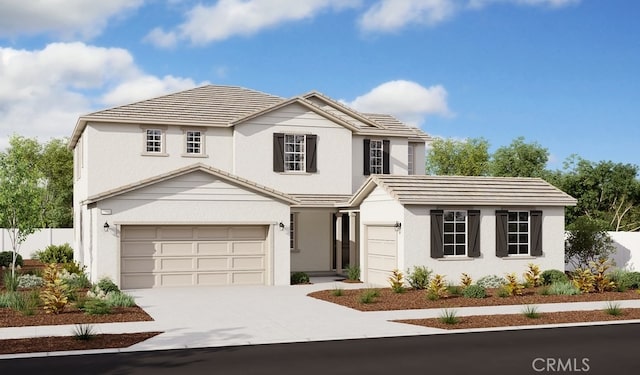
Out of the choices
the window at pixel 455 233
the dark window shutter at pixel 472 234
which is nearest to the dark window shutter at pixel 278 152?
the window at pixel 455 233

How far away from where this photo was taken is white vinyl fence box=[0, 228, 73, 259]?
139ft

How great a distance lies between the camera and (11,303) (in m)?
19.2

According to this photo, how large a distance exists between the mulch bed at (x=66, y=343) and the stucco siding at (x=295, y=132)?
15.7 metres

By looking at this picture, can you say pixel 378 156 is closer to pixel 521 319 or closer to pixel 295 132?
pixel 295 132

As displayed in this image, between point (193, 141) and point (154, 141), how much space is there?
5.05ft

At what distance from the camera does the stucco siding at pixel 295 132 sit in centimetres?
3017

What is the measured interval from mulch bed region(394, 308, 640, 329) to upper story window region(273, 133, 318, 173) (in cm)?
1428

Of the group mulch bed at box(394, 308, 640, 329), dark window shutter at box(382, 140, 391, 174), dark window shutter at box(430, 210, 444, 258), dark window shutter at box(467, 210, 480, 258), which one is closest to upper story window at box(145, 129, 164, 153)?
dark window shutter at box(382, 140, 391, 174)

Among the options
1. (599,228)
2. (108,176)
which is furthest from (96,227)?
(599,228)

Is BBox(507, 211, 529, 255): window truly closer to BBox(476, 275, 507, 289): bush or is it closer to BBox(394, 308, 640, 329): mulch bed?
BBox(476, 275, 507, 289): bush

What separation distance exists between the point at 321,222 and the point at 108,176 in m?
8.77

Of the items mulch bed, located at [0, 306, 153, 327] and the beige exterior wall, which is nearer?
mulch bed, located at [0, 306, 153, 327]

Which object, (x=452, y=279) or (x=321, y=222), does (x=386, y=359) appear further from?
(x=321, y=222)

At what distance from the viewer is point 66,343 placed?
13984 mm
